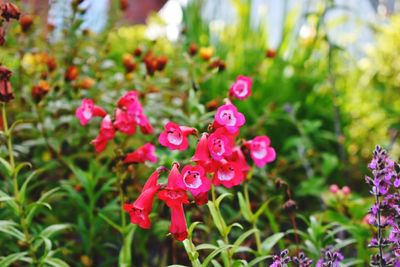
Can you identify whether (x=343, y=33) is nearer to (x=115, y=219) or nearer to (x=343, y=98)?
(x=343, y=98)

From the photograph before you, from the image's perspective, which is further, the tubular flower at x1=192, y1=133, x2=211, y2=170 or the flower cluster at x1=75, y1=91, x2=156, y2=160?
the flower cluster at x1=75, y1=91, x2=156, y2=160

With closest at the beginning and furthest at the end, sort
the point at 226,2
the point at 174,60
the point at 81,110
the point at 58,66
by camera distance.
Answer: the point at 81,110 → the point at 58,66 → the point at 174,60 → the point at 226,2

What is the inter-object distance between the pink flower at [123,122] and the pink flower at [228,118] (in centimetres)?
47

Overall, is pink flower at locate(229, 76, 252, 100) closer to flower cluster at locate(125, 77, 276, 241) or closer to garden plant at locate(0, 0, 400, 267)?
garden plant at locate(0, 0, 400, 267)

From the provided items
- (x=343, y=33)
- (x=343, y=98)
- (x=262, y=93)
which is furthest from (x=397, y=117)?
(x=343, y=33)

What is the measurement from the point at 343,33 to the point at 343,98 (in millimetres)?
1320

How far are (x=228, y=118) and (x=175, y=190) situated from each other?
25 cm

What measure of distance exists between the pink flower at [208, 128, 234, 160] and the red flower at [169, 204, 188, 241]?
0.52 feet

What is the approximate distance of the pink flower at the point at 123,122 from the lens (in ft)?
6.16

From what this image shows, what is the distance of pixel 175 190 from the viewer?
4.63 ft

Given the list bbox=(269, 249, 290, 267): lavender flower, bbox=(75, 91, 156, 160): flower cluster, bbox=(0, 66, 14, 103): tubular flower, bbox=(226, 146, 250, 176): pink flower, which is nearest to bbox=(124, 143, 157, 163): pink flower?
bbox=(75, 91, 156, 160): flower cluster

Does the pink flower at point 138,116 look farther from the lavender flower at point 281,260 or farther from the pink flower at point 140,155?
the lavender flower at point 281,260

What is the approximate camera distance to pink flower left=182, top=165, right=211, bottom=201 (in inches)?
55.6

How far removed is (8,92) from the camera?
172 cm
